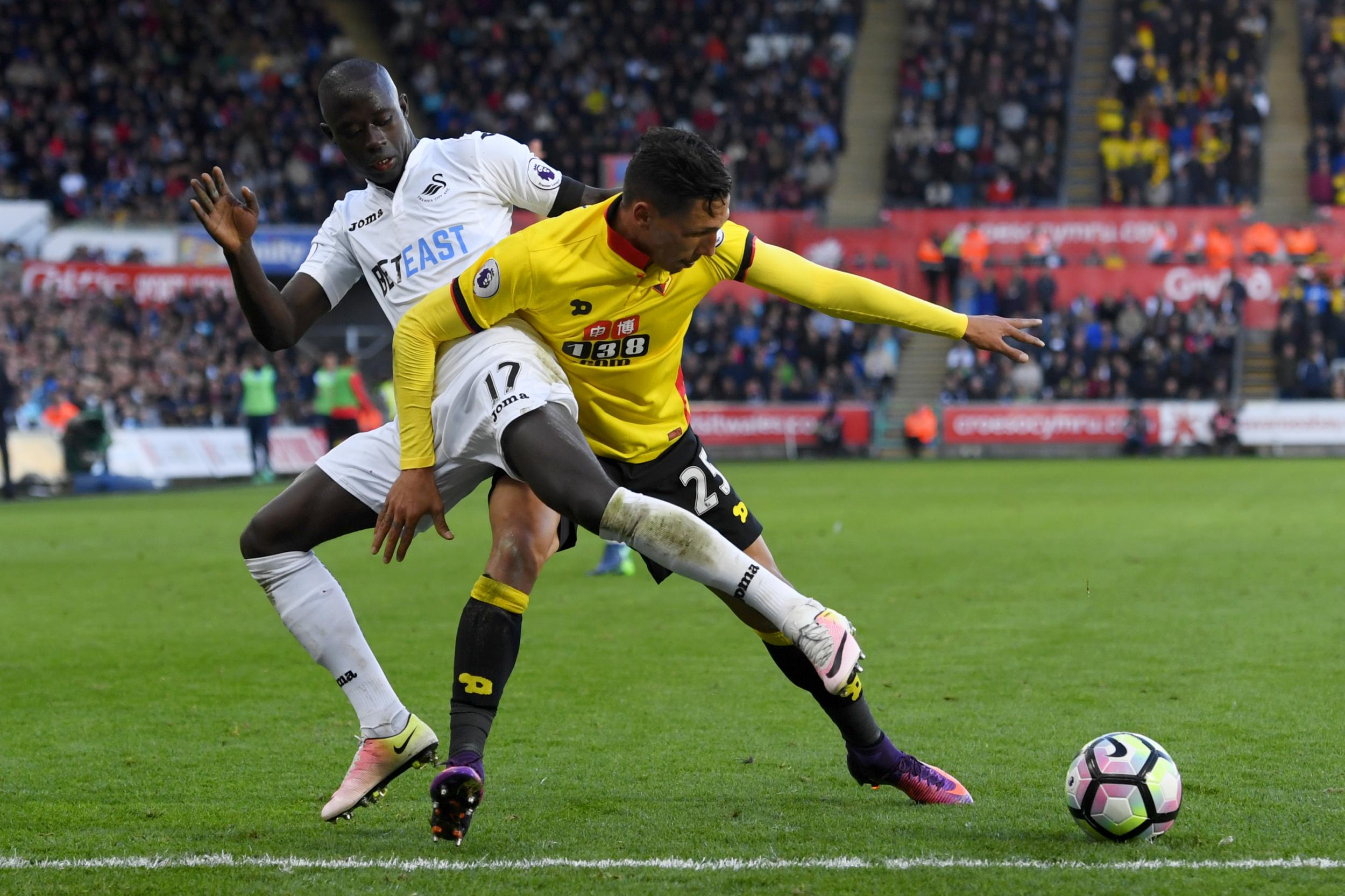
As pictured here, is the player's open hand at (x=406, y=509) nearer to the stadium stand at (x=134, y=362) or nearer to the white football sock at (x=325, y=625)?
the white football sock at (x=325, y=625)

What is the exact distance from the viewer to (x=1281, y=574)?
410 inches

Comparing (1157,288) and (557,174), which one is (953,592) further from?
(1157,288)

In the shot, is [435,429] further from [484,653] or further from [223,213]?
[223,213]

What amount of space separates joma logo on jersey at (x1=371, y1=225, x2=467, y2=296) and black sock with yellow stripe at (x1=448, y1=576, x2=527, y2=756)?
1.10 m

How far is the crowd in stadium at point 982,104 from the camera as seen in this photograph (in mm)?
31344

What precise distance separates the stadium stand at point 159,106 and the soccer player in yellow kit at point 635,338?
84.6 ft

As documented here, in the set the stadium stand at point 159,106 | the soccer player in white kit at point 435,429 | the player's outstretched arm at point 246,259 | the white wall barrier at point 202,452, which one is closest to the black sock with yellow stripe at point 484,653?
the soccer player in white kit at point 435,429

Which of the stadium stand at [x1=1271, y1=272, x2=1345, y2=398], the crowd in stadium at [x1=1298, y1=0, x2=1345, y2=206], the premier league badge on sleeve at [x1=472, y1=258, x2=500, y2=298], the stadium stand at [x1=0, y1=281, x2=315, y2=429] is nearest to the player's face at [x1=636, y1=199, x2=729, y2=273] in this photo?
the premier league badge on sleeve at [x1=472, y1=258, x2=500, y2=298]

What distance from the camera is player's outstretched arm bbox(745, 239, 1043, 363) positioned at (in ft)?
15.1

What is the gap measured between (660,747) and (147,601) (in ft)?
18.9

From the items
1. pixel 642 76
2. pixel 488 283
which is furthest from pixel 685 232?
pixel 642 76

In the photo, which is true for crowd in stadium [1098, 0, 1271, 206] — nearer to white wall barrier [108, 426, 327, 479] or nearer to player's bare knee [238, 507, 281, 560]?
white wall barrier [108, 426, 327, 479]

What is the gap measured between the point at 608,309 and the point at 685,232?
1.29 ft

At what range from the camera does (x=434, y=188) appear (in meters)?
5.05
